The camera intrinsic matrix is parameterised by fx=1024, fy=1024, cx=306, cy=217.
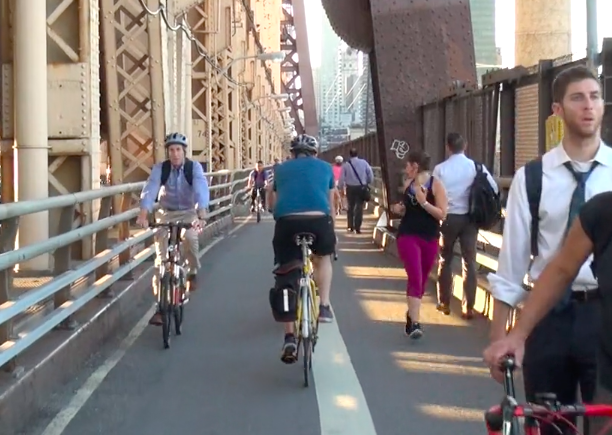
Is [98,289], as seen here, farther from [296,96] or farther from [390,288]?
[296,96]

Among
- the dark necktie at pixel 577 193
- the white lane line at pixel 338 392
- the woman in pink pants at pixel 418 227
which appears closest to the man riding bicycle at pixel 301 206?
the white lane line at pixel 338 392

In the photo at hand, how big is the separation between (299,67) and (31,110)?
102738 mm

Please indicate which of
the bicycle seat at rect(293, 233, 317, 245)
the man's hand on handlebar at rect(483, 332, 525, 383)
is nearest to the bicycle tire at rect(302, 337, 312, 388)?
the bicycle seat at rect(293, 233, 317, 245)

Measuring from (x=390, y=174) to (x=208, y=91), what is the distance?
13725 mm

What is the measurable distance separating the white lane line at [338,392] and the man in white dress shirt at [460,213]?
5.41ft

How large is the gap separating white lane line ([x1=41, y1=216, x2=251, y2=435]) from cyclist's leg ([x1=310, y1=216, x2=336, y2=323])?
1.73 meters

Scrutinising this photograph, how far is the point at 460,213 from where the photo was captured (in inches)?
392

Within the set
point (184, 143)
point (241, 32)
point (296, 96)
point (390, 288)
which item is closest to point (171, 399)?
point (184, 143)

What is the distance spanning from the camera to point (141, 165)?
55.4 ft

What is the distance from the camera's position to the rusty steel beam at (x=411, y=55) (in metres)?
15.3

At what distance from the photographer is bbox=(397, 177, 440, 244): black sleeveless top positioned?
9.19 meters

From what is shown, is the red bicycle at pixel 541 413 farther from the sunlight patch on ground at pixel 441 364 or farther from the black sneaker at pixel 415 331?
the black sneaker at pixel 415 331

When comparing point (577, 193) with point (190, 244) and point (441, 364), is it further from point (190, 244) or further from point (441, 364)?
point (190, 244)

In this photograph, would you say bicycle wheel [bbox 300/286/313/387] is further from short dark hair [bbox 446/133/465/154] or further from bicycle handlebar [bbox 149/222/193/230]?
short dark hair [bbox 446/133/465/154]
